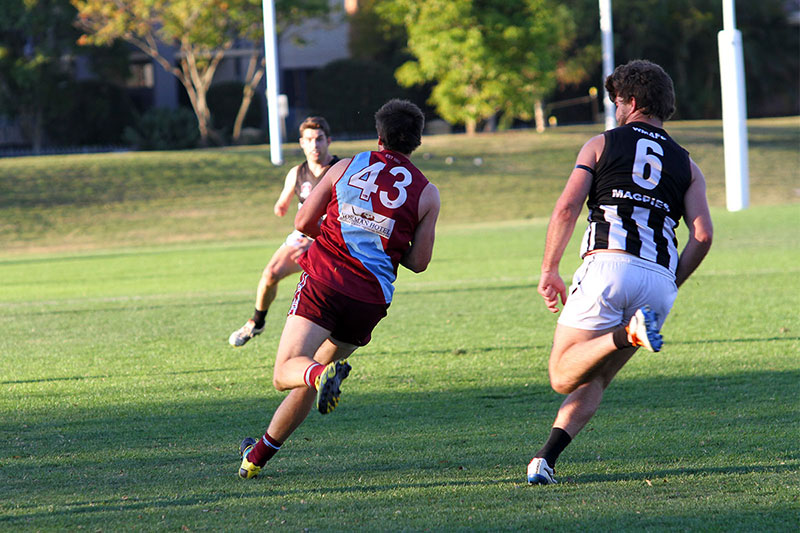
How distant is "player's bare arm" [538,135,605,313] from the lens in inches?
189

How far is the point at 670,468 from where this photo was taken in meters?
5.25

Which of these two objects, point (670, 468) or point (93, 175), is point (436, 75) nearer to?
point (93, 175)

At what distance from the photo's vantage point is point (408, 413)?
6809 millimetres

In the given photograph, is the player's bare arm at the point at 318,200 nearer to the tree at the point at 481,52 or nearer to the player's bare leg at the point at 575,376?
the player's bare leg at the point at 575,376

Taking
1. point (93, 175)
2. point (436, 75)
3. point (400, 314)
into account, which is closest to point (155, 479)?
point (400, 314)

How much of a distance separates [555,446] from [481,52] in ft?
112

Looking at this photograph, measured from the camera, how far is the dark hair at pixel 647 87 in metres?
4.91

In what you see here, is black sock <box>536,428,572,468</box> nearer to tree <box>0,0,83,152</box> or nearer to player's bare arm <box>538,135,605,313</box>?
player's bare arm <box>538,135,605,313</box>

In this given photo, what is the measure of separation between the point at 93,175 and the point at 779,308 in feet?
81.1

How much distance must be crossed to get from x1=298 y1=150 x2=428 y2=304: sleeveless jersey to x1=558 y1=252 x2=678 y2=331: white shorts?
0.98m

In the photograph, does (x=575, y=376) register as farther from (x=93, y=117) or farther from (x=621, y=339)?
(x=93, y=117)

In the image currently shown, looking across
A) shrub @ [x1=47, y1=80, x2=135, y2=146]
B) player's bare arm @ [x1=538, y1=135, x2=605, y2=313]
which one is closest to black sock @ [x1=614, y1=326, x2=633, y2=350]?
player's bare arm @ [x1=538, y1=135, x2=605, y2=313]

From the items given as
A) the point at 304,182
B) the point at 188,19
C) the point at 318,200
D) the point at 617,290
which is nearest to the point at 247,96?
the point at 188,19

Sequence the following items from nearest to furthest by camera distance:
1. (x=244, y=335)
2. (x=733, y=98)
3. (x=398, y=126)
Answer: (x=398, y=126) → (x=244, y=335) → (x=733, y=98)
